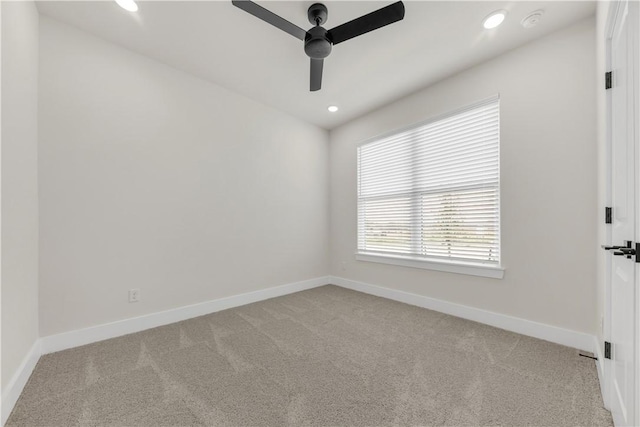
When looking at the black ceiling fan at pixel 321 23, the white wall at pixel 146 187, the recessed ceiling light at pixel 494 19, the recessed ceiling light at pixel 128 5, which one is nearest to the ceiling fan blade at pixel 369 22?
the black ceiling fan at pixel 321 23

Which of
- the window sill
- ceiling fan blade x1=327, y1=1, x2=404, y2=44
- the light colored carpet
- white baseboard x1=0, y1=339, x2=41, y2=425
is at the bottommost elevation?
the light colored carpet

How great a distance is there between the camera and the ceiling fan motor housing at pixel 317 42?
1.94 meters

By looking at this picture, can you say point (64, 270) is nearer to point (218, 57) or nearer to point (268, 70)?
point (218, 57)

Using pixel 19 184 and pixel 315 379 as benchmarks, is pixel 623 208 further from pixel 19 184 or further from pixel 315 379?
pixel 19 184

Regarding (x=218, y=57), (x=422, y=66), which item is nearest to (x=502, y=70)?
(x=422, y=66)

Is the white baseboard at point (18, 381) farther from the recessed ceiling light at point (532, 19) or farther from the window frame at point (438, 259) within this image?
the recessed ceiling light at point (532, 19)

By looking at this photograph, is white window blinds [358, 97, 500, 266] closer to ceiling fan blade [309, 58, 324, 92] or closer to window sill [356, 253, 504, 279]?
window sill [356, 253, 504, 279]

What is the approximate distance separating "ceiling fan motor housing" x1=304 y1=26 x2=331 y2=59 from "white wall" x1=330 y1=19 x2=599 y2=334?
1731 mm

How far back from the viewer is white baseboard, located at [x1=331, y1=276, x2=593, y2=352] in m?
2.15

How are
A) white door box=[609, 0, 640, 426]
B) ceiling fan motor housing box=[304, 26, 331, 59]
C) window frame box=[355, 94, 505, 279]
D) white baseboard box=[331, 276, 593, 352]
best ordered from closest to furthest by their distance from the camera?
white door box=[609, 0, 640, 426] < ceiling fan motor housing box=[304, 26, 331, 59] < white baseboard box=[331, 276, 593, 352] < window frame box=[355, 94, 505, 279]

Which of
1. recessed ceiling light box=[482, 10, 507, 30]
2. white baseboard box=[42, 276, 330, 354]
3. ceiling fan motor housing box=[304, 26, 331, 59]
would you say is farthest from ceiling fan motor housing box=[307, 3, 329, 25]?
white baseboard box=[42, 276, 330, 354]

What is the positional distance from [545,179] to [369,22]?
2.03 meters

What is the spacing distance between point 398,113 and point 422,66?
0.79 metres

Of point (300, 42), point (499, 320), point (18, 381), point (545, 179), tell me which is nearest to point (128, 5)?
point (300, 42)
